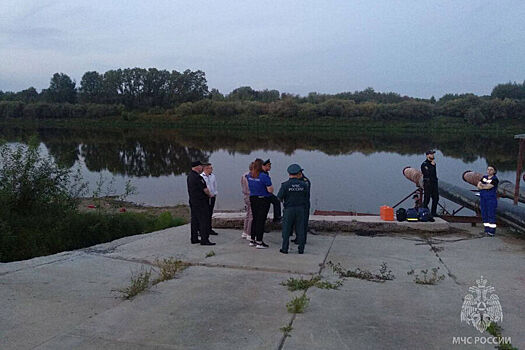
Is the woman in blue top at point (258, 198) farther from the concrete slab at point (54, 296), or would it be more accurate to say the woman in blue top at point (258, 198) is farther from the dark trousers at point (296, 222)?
the concrete slab at point (54, 296)

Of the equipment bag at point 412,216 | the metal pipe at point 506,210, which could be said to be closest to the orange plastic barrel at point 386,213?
the equipment bag at point 412,216

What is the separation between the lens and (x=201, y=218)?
9.18 metres

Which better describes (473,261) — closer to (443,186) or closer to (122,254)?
(122,254)

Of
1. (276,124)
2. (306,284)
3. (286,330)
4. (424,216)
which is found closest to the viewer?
(286,330)

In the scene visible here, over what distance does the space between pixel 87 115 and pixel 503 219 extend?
263ft

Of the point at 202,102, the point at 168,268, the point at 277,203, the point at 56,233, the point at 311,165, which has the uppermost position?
the point at 202,102

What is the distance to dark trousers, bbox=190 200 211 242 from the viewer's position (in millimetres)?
9148

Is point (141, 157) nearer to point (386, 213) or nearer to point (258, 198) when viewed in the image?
point (386, 213)

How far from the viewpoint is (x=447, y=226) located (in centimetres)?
1017

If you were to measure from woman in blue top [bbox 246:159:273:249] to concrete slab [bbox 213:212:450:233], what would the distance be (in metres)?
1.47

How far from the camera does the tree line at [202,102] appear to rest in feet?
228

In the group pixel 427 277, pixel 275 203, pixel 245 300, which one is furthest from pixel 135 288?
pixel 275 203

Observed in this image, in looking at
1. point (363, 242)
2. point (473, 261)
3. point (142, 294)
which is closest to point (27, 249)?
point (142, 294)

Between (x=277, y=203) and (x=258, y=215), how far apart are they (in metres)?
1.13
